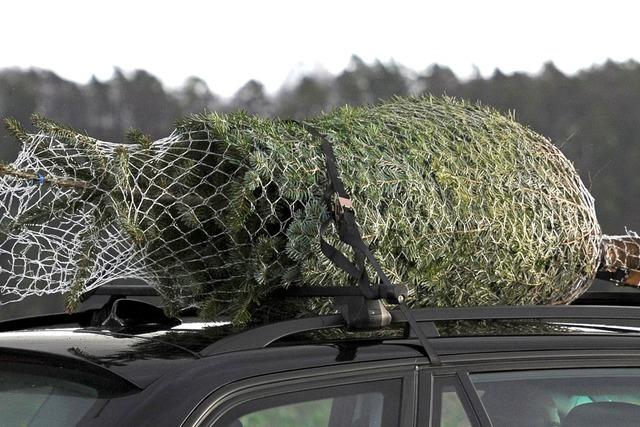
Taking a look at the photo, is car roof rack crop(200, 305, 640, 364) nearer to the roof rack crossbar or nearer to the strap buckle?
the roof rack crossbar

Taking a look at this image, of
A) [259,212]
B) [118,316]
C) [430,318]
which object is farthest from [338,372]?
[118,316]

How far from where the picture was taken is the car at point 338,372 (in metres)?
2.14

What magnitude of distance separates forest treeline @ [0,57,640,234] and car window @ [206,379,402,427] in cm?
366

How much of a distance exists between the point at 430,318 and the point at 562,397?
14.3 inches

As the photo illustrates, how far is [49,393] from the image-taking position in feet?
7.63

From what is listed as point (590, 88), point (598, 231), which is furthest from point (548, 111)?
point (598, 231)

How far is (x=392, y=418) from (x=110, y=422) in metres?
0.59

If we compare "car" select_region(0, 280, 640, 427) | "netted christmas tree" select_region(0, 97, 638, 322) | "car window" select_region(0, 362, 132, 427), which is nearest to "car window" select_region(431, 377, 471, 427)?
"car" select_region(0, 280, 640, 427)

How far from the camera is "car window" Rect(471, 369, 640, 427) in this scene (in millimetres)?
2426

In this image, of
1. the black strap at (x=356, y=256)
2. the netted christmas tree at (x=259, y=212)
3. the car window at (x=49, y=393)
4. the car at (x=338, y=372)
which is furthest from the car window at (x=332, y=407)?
the netted christmas tree at (x=259, y=212)

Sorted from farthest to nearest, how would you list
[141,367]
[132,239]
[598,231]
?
1. [598,231]
2. [132,239]
3. [141,367]

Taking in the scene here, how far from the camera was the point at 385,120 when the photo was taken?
2982 millimetres

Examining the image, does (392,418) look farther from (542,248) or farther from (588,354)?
(542,248)

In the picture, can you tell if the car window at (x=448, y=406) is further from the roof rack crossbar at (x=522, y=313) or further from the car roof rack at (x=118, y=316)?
the car roof rack at (x=118, y=316)
